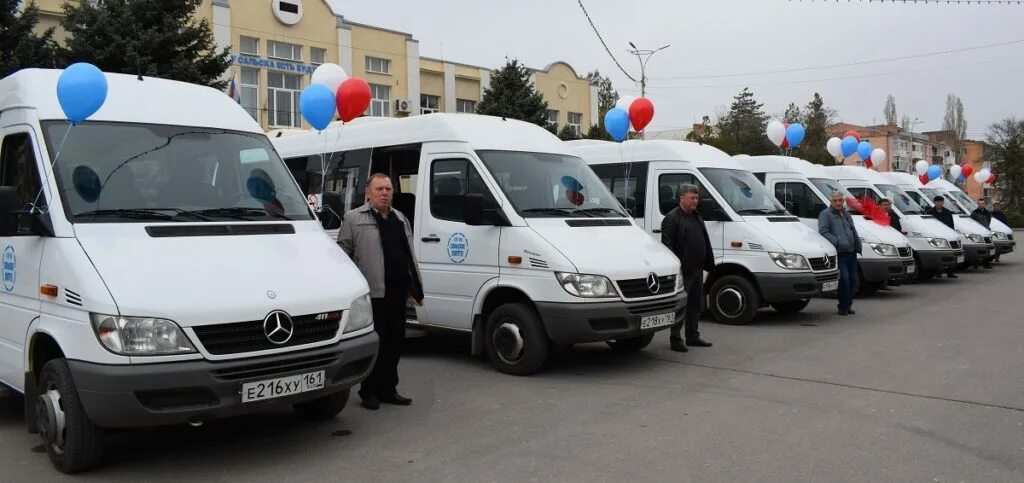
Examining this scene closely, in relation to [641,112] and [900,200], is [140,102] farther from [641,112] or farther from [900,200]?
[900,200]

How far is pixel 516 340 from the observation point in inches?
287

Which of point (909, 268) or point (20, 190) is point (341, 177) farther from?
point (909, 268)

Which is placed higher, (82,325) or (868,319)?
(82,325)

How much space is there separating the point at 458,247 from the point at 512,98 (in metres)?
28.2

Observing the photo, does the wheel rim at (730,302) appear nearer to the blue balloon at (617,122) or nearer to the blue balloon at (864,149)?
the blue balloon at (617,122)

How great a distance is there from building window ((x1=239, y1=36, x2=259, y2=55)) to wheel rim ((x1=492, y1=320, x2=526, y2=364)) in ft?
89.8

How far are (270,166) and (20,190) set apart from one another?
1.61m

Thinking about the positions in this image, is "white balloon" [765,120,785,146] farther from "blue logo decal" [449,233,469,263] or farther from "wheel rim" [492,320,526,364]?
"wheel rim" [492,320,526,364]

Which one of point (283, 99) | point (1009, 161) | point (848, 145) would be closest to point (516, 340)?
point (848, 145)

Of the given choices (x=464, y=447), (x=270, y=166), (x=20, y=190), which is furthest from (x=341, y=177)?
(x=464, y=447)

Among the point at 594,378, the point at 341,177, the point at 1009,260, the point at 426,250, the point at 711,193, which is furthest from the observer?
the point at 1009,260

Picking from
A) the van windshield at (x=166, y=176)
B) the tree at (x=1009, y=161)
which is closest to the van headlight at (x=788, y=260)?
the van windshield at (x=166, y=176)

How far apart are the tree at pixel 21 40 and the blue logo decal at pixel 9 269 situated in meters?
15.4

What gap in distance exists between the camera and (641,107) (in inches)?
483
